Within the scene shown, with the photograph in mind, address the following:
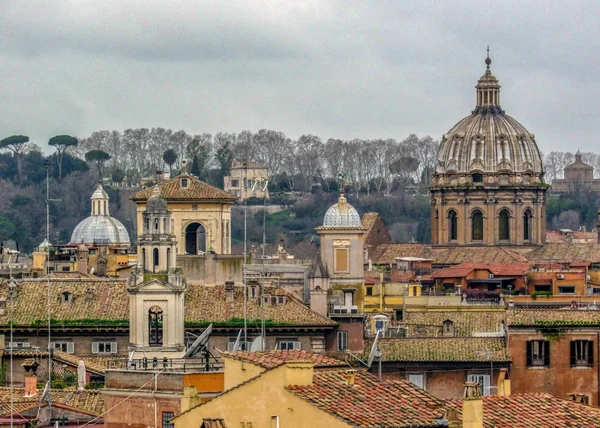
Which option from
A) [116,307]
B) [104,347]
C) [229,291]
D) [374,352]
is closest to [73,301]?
[116,307]

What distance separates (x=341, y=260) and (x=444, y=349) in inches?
499

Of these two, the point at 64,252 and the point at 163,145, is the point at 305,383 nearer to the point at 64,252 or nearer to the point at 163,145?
the point at 64,252

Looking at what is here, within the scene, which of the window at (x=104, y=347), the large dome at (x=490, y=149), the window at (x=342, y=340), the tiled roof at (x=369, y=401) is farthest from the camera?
the large dome at (x=490, y=149)

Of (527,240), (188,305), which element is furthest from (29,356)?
(527,240)

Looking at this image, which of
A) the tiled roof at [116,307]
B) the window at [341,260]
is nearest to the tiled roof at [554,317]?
the tiled roof at [116,307]

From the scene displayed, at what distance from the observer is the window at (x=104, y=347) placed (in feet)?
204

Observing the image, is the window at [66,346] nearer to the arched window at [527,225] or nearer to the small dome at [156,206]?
the small dome at [156,206]

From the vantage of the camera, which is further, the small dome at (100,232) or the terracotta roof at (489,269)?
the small dome at (100,232)

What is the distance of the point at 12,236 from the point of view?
454 feet

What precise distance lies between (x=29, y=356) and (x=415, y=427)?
82.9 feet

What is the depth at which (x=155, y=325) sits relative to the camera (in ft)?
183

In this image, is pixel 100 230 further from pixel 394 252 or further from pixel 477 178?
pixel 477 178

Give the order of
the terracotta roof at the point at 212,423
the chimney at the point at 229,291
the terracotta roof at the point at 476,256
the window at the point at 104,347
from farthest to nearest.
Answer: the terracotta roof at the point at 476,256
the chimney at the point at 229,291
the window at the point at 104,347
the terracotta roof at the point at 212,423

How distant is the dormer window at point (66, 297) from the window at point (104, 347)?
74.3 inches
